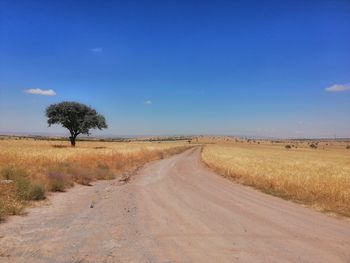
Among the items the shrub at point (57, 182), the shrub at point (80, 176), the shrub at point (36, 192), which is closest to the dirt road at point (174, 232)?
the shrub at point (36, 192)

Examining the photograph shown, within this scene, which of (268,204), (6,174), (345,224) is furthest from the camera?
(6,174)

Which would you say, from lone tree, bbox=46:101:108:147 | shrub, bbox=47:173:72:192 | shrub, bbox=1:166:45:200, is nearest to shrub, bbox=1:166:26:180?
shrub, bbox=1:166:45:200

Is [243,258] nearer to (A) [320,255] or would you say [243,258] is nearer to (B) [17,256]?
(A) [320,255]

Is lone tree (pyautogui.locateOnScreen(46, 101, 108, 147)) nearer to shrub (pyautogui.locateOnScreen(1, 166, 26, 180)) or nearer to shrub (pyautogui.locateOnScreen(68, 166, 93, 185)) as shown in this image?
shrub (pyautogui.locateOnScreen(68, 166, 93, 185))

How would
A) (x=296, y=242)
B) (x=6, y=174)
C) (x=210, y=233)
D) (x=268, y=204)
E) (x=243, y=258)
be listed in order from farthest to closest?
(x=6, y=174) < (x=268, y=204) < (x=210, y=233) < (x=296, y=242) < (x=243, y=258)

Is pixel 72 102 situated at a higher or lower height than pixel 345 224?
higher

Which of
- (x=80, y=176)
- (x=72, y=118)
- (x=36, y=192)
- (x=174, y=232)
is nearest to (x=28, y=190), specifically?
(x=36, y=192)

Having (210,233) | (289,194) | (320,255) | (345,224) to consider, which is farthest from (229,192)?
(320,255)

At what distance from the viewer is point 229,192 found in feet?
63.4

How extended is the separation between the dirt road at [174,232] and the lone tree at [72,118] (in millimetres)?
66421

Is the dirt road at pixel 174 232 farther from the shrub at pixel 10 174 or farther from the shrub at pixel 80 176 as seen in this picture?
the shrub at pixel 80 176

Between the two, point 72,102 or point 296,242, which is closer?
point 296,242

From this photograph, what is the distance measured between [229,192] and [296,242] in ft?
32.9

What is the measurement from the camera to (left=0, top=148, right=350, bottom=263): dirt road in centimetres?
812
